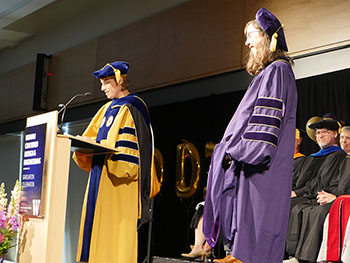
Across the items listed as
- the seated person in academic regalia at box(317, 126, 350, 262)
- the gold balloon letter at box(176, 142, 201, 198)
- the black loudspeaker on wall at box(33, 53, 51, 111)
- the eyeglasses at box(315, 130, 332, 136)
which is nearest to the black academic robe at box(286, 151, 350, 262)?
the seated person in academic regalia at box(317, 126, 350, 262)

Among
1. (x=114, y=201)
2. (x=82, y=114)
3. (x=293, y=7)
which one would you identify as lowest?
(x=114, y=201)

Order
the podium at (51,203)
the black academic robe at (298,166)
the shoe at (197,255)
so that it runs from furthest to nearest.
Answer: the shoe at (197,255) → the black academic robe at (298,166) → the podium at (51,203)

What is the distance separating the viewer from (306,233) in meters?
4.54

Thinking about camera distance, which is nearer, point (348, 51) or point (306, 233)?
point (306, 233)

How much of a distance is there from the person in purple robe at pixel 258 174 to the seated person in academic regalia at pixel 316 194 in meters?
2.06

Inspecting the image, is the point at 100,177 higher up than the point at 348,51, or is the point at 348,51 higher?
the point at 348,51

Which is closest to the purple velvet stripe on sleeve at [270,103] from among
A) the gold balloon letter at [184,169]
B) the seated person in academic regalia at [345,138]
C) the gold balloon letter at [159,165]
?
the seated person in academic regalia at [345,138]

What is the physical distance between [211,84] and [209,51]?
389 millimetres

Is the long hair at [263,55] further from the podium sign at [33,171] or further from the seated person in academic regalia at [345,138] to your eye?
the seated person in academic regalia at [345,138]

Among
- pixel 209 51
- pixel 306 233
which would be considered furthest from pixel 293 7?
pixel 306 233

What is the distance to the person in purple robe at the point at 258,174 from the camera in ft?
7.89

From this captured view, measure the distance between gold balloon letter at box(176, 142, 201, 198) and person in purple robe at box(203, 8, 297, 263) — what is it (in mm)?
4037

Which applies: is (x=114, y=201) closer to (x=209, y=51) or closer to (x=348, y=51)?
(x=348, y=51)

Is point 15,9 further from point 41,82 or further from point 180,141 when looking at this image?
point 180,141
